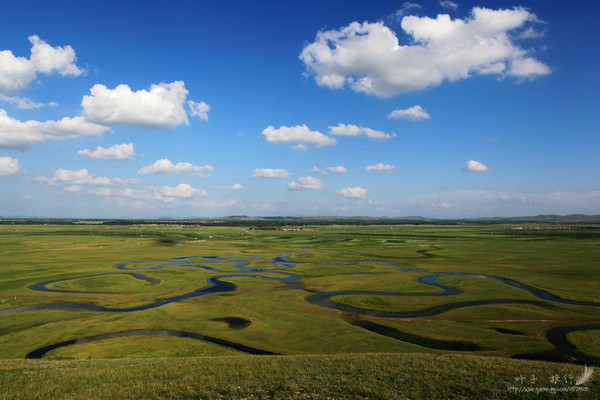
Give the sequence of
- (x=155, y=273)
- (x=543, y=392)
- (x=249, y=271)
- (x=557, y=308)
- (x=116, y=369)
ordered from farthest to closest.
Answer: (x=249, y=271), (x=155, y=273), (x=557, y=308), (x=116, y=369), (x=543, y=392)

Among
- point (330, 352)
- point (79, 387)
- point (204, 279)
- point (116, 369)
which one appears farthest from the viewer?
point (204, 279)

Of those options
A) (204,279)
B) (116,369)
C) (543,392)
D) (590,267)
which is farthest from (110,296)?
(590,267)

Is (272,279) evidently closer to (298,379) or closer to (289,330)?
(289,330)

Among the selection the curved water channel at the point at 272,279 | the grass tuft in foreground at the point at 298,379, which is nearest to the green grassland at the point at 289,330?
the grass tuft in foreground at the point at 298,379

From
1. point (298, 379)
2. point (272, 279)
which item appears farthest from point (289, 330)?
point (272, 279)

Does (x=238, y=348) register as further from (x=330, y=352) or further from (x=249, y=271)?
(x=249, y=271)

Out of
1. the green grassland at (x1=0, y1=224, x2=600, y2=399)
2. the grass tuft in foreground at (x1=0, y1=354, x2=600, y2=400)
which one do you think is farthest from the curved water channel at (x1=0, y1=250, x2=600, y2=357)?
the grass tuft in foreground at (x1=0, y1=354, x2=600, y2=400)

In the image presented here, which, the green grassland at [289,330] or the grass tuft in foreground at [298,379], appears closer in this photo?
the grass tuft in foreground at [298,379]

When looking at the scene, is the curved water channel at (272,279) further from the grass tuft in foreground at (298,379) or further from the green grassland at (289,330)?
the grass tuft in foreground at (298,379)

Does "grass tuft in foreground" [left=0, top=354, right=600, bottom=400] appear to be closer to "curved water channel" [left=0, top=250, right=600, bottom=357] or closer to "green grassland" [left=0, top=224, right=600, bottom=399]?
"green grassland" [left=0, top=224, right=600, bottom=399]
